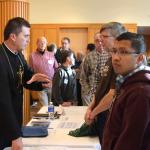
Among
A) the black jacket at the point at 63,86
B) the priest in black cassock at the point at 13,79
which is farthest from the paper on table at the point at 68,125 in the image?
the black jacket at the point at 63,86

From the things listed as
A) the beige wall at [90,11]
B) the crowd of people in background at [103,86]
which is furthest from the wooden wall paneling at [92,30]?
the crowd of people in background at [103,86]

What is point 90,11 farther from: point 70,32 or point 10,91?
point 10,91

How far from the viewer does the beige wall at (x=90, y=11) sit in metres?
9.58

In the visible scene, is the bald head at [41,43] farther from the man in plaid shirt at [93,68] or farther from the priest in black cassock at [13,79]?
the priest in black cassock at [13,79]

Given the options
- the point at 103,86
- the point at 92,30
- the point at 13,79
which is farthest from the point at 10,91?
the point at 92,30

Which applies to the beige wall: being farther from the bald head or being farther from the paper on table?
the paper on table

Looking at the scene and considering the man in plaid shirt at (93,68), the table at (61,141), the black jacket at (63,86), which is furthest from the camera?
the black jacket at (63,86)

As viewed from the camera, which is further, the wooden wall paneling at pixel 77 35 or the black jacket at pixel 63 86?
the wooden wall paneling at pixel 77 35

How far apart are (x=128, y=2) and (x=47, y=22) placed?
2261 mm

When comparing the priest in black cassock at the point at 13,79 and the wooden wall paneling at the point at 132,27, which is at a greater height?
the wooden wall paneling at the point at 132,27

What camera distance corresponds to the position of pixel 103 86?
2.89 m

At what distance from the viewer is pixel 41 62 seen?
7.00 meters

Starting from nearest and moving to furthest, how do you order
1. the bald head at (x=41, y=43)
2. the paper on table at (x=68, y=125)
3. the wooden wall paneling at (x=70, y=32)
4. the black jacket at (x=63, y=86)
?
the paper on table at (x=68, y=125)
the black jacket at (x=63, y=86)
the bald head at (x=41, y=43)
the wooden wall paneling at (x=70, y=32)

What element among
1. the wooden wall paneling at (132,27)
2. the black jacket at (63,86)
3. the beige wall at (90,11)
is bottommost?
the black jacket at (63,86)
